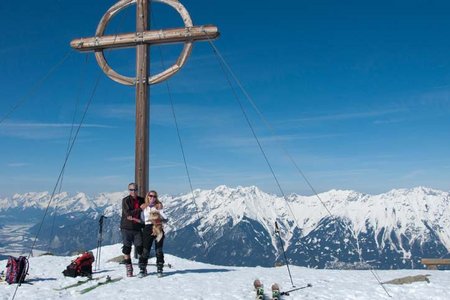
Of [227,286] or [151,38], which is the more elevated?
[151,38]

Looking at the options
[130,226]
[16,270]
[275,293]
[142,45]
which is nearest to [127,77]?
[142,45]

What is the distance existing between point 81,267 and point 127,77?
770 centimetres

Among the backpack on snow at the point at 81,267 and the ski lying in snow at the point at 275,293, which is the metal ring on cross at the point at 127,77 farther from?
the ski lying in snow at the point at 275,293

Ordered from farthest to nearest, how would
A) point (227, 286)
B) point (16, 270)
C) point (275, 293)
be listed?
1. point (16, 270)
2. point (227, 286)
3. point (275, 293)

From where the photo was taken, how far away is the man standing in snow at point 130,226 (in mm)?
14594

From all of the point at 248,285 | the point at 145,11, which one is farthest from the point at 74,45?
the point at 248,285

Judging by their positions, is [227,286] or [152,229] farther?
[152,229]

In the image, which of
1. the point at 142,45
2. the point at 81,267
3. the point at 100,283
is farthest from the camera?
the point at 142,45

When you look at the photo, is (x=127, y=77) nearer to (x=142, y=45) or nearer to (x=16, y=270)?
(x=142, y=45)

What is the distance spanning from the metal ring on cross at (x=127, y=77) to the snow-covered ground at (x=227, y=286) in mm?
7612

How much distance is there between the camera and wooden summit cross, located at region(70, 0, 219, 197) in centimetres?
1744

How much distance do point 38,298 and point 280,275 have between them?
25.7ft

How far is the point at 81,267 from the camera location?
15711mm

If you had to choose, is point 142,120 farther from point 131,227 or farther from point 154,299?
point 154,299
